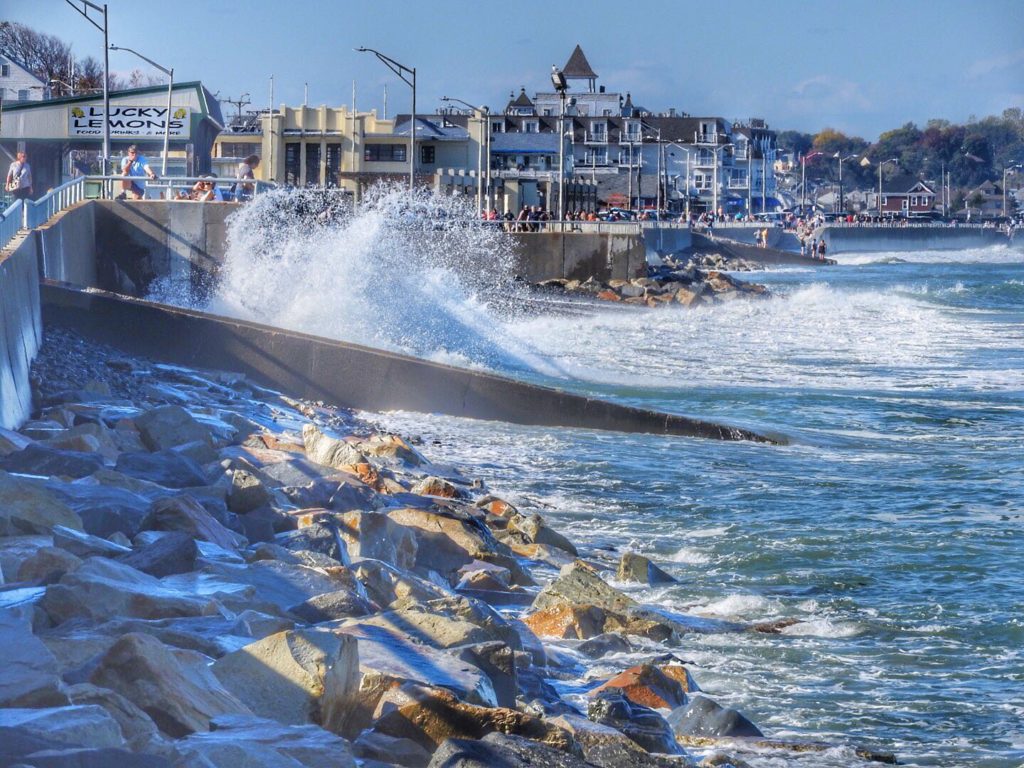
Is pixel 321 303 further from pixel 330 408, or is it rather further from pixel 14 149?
pixel 14 149

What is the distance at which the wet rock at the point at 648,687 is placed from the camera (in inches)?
276

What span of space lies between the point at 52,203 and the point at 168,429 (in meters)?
9.90

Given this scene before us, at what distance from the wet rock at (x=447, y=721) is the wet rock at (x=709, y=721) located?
4.84 ft

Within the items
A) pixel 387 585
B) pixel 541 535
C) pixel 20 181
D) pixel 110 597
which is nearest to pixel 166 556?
pixel 110 597

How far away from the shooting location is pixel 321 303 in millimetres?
24188

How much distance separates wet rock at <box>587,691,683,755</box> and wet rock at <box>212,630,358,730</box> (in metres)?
1.38

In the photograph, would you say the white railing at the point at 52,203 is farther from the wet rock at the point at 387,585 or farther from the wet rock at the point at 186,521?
the wet rock at the point at 387,585

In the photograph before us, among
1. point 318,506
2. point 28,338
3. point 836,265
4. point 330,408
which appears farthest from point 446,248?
point 836,265

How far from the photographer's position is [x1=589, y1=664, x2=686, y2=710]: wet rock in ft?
23.0

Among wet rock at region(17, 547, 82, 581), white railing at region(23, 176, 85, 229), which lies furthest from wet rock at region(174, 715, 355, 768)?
white railing at region(23, 176, 85, 229)

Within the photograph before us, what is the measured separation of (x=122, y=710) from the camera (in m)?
4.62

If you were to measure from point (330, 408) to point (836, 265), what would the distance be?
77.6 m

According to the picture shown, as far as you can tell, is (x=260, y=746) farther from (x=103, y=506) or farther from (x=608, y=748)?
(x=103, y=506)

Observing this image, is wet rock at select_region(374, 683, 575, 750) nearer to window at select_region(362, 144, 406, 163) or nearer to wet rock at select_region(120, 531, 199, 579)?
wet rock at select_region(120, 531, 199, 579)
